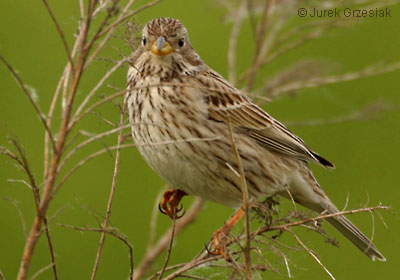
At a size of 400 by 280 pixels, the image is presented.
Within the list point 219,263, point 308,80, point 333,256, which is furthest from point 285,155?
point 219,263

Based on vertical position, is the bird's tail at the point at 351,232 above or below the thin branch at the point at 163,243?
below

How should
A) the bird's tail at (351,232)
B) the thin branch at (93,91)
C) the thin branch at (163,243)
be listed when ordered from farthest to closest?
the bird's tail at (351,232), the thin branch at (163,243), the thin branch at (93,91)

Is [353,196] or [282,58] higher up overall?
[282,58]

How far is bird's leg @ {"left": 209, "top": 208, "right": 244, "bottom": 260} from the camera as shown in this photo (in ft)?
9.13

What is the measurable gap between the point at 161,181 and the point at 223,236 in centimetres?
194

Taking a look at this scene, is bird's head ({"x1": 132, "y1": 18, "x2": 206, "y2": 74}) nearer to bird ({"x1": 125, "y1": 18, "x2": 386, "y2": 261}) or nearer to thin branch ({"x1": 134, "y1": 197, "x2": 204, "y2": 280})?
bird ({"x1": 125, "y1": 18, "x2": 386, "y2": 261})

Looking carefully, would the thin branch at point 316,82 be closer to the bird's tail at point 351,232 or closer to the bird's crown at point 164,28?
the bird's crown at point 164,28

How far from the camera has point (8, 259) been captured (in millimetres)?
→ 4457

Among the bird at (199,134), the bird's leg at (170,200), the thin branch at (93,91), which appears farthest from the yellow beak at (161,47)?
the thin branch at (93,91)

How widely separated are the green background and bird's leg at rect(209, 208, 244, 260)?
66cm

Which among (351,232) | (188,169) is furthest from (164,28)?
(351,232)

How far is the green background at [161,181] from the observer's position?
182 inches

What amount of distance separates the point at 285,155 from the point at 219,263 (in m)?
1.44

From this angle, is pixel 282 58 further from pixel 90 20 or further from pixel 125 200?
pixel 90 20
